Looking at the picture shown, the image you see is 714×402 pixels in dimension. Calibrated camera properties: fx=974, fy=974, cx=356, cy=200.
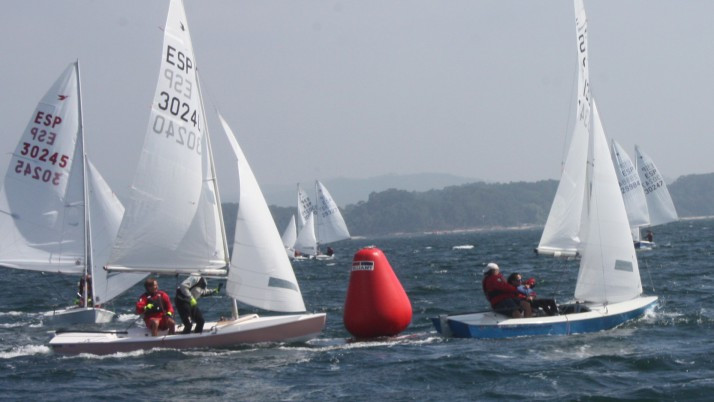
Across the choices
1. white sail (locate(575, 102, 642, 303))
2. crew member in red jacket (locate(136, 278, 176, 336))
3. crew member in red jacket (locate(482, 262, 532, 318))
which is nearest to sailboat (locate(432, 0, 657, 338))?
white sail (locate(575, 102, 642, 303))

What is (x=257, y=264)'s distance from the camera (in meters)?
15.3

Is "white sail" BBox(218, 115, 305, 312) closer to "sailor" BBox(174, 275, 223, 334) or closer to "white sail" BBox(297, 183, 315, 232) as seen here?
"sailor" BBox(174, 275, 223, 334)

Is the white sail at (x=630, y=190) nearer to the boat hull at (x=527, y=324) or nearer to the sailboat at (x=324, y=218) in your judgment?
the sailboat at (x=324, y=218)

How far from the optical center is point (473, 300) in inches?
919

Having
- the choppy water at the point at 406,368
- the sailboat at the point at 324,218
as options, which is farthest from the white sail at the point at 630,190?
the choppy water at the point at 406,368

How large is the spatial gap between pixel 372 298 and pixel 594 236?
4437 mm

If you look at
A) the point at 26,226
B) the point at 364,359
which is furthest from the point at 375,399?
the point at 26,226

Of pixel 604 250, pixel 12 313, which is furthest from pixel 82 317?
pixel 604 250

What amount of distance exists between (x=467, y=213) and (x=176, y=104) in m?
171

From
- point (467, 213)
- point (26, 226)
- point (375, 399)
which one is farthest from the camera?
point (467, 213)

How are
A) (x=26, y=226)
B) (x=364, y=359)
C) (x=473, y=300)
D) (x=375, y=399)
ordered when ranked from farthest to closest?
(x=473, y=300)
(x=26, y=226)
(x=364, y=359)
(x=375, y=399)

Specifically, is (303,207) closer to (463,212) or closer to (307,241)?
(307,241)

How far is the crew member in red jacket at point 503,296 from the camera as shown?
1548cm

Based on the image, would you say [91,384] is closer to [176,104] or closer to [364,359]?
[364,359]
